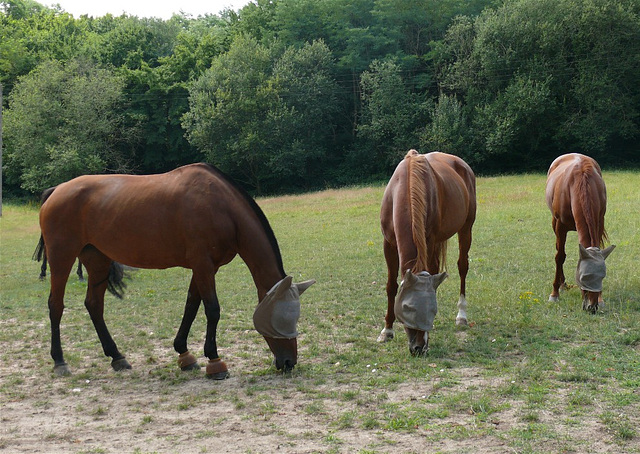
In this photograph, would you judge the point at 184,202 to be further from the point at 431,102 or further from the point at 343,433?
the point at 431,102

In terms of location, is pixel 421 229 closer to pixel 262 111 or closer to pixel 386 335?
pixel 386 335

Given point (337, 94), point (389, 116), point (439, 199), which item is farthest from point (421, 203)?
point (337, 94)

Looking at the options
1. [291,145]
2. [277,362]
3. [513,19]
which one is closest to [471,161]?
[513,19]

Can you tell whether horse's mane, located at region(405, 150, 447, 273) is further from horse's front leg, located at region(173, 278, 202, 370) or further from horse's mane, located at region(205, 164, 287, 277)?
horse's front leg, located at region(173, 278, 202, 370)

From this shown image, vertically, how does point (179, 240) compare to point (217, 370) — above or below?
above

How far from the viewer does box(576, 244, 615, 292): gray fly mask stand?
25.8ft

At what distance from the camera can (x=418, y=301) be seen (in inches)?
245

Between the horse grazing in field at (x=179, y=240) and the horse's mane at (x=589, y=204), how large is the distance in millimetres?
4666

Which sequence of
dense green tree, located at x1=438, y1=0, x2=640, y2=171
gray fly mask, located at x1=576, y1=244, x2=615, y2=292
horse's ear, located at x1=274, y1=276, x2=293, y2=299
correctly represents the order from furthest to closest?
dense green tree, located at x1=438, y1=0, x2=640, y2=171
gray fly mask, located at x1=576, y1=244, x2=615, y2=292
horse's ear, located at x1=274, y1=276, x2=293, y2=299

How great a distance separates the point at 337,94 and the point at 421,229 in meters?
47.4

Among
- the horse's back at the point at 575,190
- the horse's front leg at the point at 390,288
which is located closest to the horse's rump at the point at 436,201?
the horse's front leg at the point at 390,288

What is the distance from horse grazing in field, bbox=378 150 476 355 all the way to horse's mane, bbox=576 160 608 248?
1.57 metres

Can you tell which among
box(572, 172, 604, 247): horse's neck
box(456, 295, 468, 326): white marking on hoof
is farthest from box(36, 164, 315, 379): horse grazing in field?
box(572, 172, 604, 247): horse's neck

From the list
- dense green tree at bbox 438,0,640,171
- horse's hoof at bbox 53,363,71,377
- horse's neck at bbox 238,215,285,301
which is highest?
dense green tree at bbox 438,0,640,171
